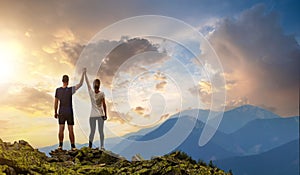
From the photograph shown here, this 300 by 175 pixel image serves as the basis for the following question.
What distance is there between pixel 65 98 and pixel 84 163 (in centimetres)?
360

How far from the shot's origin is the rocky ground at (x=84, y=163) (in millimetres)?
11766

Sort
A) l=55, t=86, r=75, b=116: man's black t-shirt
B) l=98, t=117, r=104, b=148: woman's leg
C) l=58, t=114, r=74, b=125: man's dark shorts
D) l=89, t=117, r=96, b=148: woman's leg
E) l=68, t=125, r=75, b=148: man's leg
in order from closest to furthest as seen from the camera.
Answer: l=55, t=86, r=75, b=116: man's black t-shirt → l=58, t=114, r=74, b=125: man's dark shorts → l=68, t=125, r=75, b=148: man's leg → l=89, t=117, r=96, b=148: woman's leg → l=98, t=117, r=104, b=148: woman's leg

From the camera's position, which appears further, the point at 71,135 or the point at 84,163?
the point at 71,135

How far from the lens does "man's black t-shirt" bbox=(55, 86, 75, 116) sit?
18.2 metres

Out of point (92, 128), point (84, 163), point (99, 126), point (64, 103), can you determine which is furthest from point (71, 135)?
point (84, 163)

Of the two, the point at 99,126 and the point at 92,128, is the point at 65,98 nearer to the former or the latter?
the point at 92,128

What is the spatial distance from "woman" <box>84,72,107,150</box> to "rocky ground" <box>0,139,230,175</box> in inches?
39.7

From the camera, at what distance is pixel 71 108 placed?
1844 centimetres

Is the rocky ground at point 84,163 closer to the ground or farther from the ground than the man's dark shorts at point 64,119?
closer to the ground

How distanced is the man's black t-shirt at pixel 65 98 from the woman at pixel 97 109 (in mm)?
1080

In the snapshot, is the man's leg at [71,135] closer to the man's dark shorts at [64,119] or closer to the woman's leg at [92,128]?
the man's dark shorts at [64,119]

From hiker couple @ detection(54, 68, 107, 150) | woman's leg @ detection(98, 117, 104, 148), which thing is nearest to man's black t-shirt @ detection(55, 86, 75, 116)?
hiker couple @ detection(54, 68, 107, 150)

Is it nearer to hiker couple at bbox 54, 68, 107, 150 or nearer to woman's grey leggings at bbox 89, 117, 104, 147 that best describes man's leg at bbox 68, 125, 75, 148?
hiker couple at bbox 54, 68, 107, 150

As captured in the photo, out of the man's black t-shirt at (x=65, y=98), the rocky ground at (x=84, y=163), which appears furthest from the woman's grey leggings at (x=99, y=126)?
the man's black t-shirt at (x=65, y=98)
